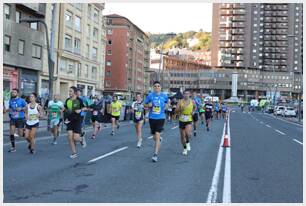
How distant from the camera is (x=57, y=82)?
44.6 meters

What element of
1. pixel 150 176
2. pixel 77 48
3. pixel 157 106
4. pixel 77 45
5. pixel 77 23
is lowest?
pixel 150 176

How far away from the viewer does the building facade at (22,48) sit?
33688 mm

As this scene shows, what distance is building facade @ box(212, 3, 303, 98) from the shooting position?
435 feet

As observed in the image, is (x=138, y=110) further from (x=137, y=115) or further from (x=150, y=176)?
(x=150, y=176)

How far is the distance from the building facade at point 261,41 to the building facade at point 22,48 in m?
98.2

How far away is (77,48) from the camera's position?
48.8 meters

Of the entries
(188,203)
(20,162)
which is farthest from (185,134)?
(188,203)

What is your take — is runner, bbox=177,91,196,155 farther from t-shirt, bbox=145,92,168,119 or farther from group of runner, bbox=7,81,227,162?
t-shirt, bbox=145,92,168,119

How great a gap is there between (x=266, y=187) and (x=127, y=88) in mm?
80335

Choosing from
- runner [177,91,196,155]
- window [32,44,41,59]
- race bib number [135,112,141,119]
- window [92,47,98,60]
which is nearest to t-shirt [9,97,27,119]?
race bib number [135,112,141,119]

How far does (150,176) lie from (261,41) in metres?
132

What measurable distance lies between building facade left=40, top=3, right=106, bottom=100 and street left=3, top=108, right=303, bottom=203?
1188 inches

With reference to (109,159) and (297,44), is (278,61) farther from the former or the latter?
(109,159)

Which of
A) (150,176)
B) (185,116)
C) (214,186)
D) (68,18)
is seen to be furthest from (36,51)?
(214,186)
